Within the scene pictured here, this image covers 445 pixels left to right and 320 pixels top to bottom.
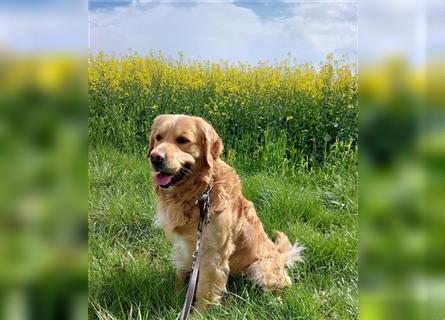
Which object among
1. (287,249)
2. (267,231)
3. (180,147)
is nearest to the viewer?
(180,147)

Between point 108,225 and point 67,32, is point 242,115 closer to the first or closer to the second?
point 108,225

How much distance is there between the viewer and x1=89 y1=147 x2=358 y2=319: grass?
Answer: 7.09 ft

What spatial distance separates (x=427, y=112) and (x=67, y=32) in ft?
3.59

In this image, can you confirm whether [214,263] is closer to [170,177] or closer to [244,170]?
[170,177]

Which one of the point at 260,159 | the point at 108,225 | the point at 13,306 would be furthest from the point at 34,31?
the point at 260,159

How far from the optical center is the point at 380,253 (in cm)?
118

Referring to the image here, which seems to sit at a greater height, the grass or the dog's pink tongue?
the dog's pink tongue

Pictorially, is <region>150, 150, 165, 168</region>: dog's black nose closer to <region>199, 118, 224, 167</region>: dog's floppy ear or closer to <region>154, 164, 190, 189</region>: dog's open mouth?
<region>154, 164, 190, 189</region>: dog's open mouth

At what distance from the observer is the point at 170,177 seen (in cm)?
230

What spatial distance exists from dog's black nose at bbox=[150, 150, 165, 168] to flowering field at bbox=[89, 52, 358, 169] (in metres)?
0.51

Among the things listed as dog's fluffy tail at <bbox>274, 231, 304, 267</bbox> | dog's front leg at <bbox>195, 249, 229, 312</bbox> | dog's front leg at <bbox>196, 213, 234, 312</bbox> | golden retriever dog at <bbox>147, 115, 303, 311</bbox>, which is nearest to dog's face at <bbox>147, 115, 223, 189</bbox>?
golden retriever dog at <bbox>147, 115, 303, 311</bbox>

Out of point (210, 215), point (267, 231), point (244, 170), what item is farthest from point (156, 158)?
point (267, 231)

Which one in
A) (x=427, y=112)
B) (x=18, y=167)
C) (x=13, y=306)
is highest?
(x=427, y=112)

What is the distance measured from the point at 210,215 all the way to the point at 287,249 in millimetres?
636
